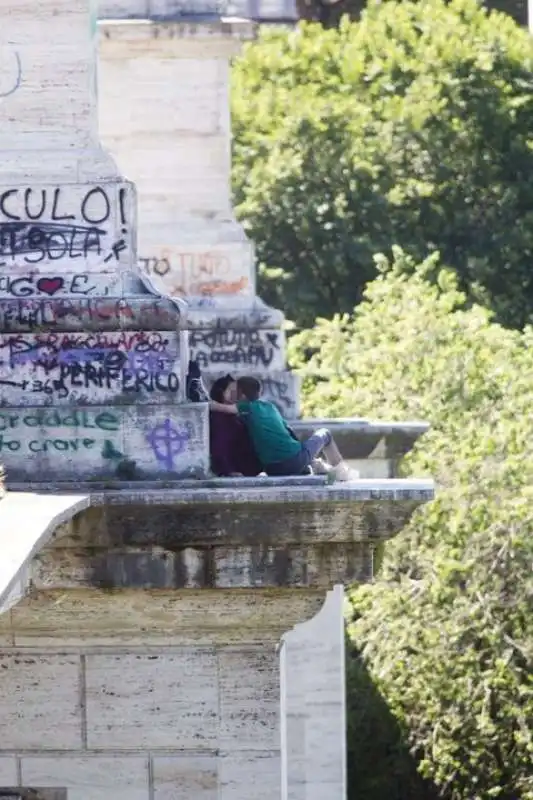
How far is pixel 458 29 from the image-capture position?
35281 mm

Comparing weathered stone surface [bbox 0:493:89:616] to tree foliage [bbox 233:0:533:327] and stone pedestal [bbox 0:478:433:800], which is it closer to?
stone pedestal [bbox 0:478:433:800]

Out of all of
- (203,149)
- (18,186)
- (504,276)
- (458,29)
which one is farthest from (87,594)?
(458,29)

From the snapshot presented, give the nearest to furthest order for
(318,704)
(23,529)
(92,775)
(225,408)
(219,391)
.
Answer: (23,529)
(92,775)
(225,408)
(219,391)
(318,704)

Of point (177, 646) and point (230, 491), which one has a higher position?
point (230, 491)

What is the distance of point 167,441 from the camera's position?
9695 mm

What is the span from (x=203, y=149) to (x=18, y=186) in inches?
305

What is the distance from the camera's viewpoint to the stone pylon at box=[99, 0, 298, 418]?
1755 centimetres

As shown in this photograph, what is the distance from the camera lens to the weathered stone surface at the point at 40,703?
9789 millimetres

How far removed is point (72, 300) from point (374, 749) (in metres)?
13.3

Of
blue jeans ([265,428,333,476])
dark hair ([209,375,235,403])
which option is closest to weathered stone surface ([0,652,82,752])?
blue jeans ([265,428,333,476])

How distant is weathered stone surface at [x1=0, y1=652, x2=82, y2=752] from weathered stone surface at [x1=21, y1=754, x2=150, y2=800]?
48mm

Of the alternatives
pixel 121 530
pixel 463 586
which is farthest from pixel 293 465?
pixel 463 586

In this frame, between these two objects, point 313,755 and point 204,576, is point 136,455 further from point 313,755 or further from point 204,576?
point 313,755

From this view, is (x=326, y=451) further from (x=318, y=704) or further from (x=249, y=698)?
(x=318, y=704)
